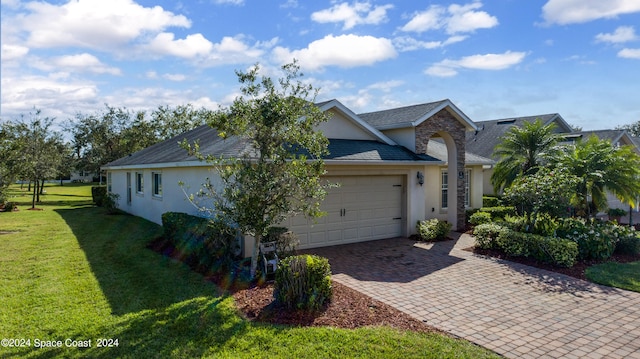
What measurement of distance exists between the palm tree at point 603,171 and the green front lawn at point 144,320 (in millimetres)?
10467

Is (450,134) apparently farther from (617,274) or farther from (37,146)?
(37,146)

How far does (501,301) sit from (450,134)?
29.9ft

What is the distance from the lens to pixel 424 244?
13.0 m

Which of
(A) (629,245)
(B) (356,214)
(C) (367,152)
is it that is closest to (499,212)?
(A) (629,245)

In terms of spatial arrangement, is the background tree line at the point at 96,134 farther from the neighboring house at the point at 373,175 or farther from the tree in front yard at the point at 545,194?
the tree in front yard at the point at 545,194

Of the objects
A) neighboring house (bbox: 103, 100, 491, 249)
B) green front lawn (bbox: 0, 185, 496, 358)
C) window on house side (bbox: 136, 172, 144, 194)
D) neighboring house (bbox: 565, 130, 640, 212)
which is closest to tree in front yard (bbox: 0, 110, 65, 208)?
window on house side (bbox: 136, 172, 144, 194)

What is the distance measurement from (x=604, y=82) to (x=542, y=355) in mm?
15678

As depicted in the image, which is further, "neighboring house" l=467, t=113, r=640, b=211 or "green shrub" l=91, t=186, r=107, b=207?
"green shrub" l=91, t=186, r=107, b=207

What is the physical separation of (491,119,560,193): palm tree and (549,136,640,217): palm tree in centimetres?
287

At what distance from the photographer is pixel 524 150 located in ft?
56.3

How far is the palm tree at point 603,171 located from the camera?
42.6 ft

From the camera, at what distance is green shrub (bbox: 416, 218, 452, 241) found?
44.5ft

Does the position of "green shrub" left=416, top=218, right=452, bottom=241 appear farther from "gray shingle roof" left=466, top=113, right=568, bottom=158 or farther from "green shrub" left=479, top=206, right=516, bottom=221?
"gray shingle roof" left=466, top=113, right=568, bottom=158

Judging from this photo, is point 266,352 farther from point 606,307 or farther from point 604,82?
point 604,82
